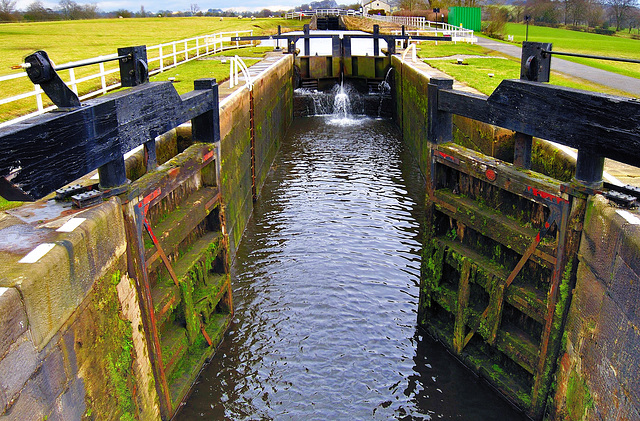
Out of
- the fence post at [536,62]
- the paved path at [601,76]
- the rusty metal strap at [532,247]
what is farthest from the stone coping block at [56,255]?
the paved path at [601,76]

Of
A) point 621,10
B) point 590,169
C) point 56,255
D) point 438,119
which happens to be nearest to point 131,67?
point 56,255

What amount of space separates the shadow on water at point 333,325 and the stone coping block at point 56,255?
280cm

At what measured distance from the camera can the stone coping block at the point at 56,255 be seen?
11.4 ft

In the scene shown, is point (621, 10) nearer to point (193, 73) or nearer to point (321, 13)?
point (321, 13)

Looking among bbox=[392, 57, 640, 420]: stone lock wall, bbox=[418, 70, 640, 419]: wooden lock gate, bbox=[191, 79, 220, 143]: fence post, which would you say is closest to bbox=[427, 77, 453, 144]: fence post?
bbox=[418, 70, 640, 419]: wooden lock gate

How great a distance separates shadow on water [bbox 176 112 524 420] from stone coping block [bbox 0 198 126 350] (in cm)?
280

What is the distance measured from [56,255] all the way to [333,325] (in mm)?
5144

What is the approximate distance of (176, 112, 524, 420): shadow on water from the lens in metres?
6.72

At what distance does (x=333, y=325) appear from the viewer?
8312 mm

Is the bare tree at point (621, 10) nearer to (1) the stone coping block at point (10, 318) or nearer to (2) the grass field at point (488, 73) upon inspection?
(2) the grass field at point (488, 73)

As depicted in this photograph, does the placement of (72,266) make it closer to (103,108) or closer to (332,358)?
(103,108)

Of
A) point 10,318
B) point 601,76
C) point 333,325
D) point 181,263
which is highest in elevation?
point 601,76

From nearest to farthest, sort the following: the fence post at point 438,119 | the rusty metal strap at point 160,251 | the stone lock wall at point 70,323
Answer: the stone lock wall at point 70,323, the rusty metal strap at point 160,251, the fence post at point 438,119

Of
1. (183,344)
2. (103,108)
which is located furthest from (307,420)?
(103,108)
